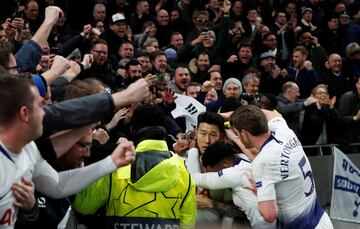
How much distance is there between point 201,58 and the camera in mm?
13508

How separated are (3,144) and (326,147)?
8189 mm

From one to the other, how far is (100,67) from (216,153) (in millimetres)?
4551

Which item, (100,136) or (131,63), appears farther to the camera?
(131,63)

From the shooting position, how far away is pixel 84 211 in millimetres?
6062

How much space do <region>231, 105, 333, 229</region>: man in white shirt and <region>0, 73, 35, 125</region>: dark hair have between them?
294 cm

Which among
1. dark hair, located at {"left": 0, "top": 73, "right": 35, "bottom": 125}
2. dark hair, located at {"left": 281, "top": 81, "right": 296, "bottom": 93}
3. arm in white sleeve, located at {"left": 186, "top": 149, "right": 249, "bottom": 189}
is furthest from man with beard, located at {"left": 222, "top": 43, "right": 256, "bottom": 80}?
dark hair, located at {"left": 0, "top": 73, "right": 35, "bottom": 125}

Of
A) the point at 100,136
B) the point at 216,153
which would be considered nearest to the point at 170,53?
the point at 216,153

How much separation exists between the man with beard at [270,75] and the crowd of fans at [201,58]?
18mm

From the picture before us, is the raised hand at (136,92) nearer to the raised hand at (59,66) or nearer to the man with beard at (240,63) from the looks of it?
the raised hand at (59,66)

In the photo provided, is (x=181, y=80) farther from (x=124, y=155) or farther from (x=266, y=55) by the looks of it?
(x=124, y=155)

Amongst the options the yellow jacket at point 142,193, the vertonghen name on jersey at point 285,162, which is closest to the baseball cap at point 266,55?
the vertonghen name on jersey at point 285,162

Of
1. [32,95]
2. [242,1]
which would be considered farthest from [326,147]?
[32,95]

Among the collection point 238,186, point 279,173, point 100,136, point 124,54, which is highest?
point 100,136

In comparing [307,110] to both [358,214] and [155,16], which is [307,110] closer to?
[358,214]
